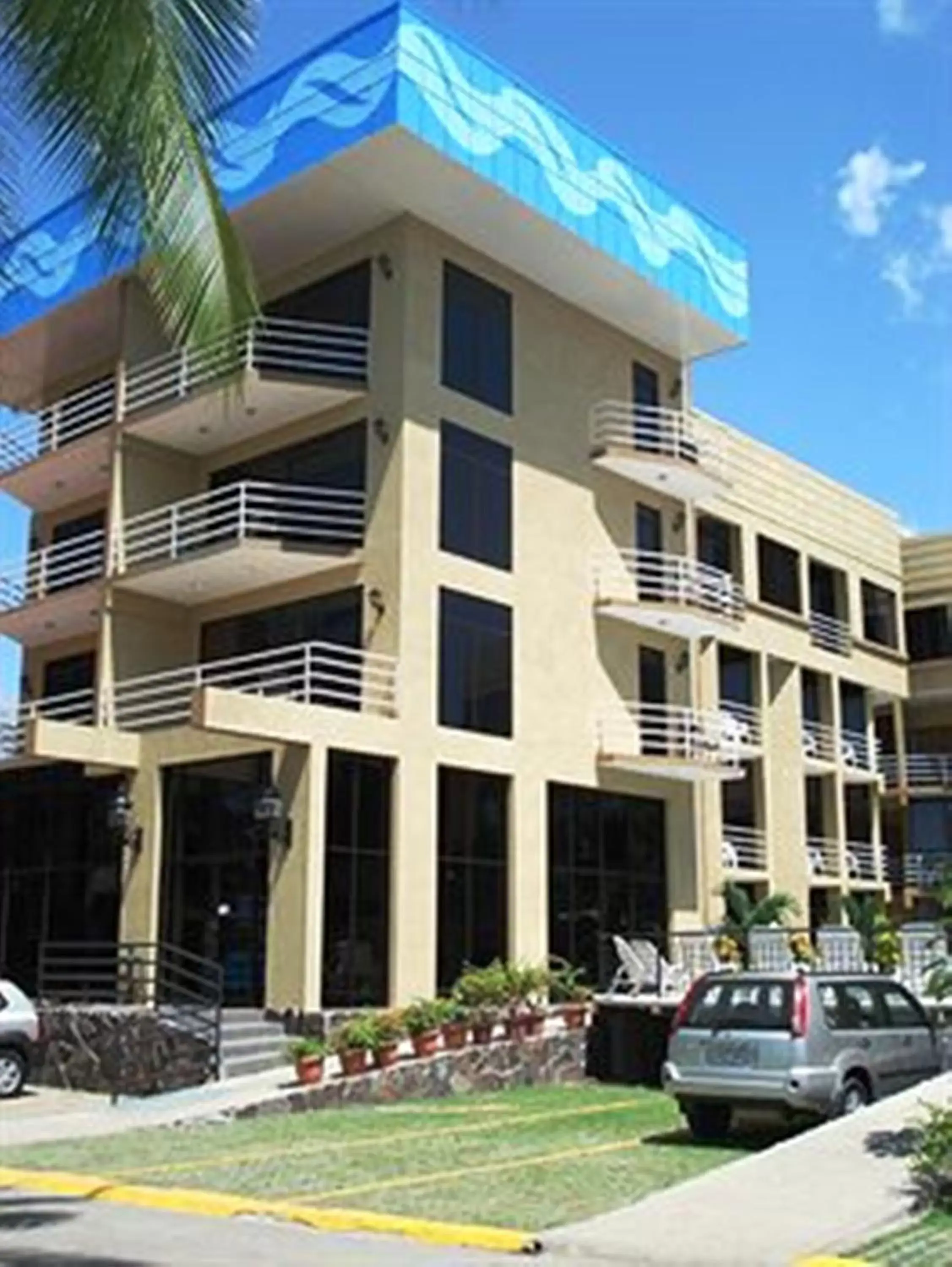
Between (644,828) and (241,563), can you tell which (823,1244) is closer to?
(241,563)

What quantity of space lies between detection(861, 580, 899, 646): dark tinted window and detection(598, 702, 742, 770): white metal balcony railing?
1223 centimetres

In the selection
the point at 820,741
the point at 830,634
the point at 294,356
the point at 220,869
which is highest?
the point at 294,356

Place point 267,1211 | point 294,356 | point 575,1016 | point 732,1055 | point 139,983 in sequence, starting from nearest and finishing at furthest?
point 267,1211 → point 732,1055 → point 575,1016 → point 139,983 → point 294,356

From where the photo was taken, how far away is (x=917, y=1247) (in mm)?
10312

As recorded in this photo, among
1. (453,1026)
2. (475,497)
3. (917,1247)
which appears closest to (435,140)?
(475,497)

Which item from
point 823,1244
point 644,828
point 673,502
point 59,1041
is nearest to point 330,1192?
point 823,1244

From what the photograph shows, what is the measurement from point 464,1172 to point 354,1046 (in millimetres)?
7340

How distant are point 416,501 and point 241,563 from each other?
334cm

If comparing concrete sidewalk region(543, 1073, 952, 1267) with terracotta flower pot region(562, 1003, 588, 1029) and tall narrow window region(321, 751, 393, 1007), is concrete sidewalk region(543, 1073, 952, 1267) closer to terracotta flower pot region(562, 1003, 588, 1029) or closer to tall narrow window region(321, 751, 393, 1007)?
terracotta flower pot region(562, 1003, 588, 1029)

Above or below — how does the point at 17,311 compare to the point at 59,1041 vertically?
above

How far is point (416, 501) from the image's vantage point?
27547 mm

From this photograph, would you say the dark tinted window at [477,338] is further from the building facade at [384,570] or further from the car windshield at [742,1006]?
the car windshield at [742,1006]

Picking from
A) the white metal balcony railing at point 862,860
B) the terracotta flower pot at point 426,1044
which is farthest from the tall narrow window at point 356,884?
the white metal balcony railing at point 862,860

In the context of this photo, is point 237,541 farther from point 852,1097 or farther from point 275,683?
point 852,1097
